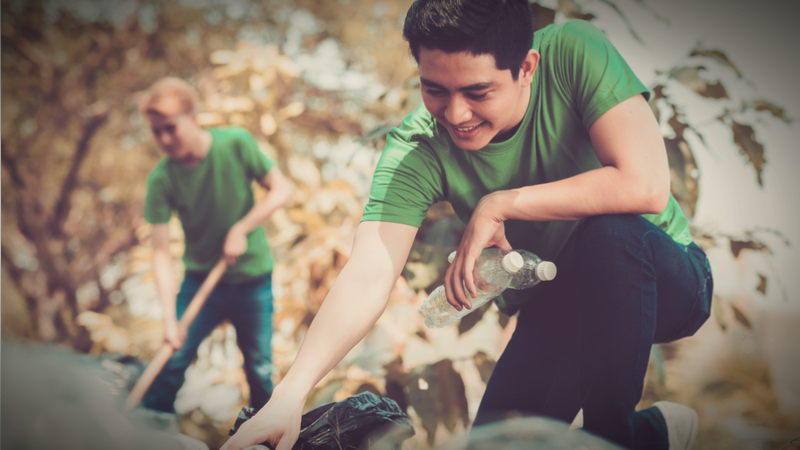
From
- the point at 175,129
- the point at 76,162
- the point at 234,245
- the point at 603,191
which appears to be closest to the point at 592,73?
the point at 603,191

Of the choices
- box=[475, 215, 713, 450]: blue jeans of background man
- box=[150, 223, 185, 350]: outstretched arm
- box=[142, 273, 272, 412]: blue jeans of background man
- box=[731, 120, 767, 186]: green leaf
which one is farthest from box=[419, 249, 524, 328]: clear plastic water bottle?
box=[150, 223, 185, 350]: outstretched arm

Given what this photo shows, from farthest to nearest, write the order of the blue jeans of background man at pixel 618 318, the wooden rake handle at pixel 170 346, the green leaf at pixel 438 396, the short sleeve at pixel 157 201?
the short sleeve at pixel 157 201 < the wooden rake handle at pixel 170 346 < the green leaf at pixel 438 396 < the blue jeans of background man at pixel 618 318

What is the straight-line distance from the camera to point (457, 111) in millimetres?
809

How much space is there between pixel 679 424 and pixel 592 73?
2.29 feet

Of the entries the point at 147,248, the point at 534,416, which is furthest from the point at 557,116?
the point at 147,248

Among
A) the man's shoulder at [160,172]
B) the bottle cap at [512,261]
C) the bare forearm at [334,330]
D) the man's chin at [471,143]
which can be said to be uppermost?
the man's shoulder at [160,172]

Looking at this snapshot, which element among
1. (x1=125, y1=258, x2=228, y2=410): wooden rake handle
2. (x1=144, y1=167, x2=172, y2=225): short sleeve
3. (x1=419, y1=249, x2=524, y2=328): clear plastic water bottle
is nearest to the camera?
(x1=419, y1=249, x2=524, y2=328): clear plastic water bottle

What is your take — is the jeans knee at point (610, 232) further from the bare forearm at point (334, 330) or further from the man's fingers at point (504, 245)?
the bare forearm at point (334, 330)

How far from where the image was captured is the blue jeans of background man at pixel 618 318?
2.44 feet

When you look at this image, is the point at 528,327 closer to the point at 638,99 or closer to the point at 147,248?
the point at 638,99

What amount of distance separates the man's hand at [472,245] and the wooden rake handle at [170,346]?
74 cm

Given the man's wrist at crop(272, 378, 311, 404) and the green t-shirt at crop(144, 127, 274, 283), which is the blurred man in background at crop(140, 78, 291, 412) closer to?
the green t-shirt at crop(144, 127, 274, 283)

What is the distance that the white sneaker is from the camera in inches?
36.9

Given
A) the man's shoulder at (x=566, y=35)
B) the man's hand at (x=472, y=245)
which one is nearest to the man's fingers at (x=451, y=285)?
the man's hand at (x=472, y=245)
